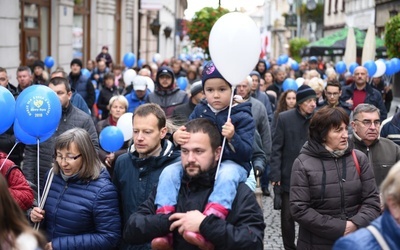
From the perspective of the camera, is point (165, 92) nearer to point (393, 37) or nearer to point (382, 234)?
point (382, 234)

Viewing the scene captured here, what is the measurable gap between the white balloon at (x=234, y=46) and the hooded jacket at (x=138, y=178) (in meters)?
0.67

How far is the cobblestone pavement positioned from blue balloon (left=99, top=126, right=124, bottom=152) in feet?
7.41

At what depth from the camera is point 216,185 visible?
3.88 m

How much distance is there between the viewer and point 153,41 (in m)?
41.1

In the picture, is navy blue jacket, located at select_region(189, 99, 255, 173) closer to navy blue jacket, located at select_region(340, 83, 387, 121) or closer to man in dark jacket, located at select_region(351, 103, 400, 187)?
man in dark jacket, located at select_region(351, 103, 400, 187)

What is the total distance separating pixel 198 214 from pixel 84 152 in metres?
1.20

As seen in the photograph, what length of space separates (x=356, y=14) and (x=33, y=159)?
3959cm

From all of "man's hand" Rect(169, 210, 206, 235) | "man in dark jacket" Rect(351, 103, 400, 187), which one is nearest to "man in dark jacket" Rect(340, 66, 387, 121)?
"man in dark jacket" Rect(351, 103, 400, 187)

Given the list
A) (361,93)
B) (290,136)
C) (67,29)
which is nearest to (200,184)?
(290,136)

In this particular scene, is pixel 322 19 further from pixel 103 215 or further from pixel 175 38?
pixel 103 215

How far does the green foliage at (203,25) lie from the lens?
28516mm

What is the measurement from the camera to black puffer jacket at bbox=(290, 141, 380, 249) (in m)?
4.93

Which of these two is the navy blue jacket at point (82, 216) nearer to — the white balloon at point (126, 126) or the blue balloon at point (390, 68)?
the white balloon at point (126, 126)

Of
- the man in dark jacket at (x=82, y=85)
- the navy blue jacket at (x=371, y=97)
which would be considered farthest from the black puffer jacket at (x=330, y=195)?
the man in dark jacket at (x=82, y=85)
